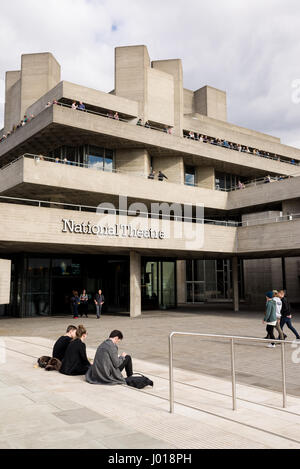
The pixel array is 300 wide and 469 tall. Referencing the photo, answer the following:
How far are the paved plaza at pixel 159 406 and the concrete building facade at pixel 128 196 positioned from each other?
1147 cm

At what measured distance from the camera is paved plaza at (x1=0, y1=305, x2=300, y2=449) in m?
4.82

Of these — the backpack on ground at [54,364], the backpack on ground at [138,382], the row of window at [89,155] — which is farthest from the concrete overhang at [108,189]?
the backpack on ground at [138,382]

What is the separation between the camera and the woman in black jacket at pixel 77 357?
28.5 ft

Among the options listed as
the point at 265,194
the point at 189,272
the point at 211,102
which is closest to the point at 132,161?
the point at 265,194

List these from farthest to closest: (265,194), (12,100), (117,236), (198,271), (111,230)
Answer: (198,271), (12,100), (265,194), (117,236), (111,230)

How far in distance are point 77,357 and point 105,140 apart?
22588 millimetres

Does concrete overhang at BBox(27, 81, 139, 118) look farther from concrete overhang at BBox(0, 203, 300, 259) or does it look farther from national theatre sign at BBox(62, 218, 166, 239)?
national theatre sign at BBox(62, 218, 166, 239)

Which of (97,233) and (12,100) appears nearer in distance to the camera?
(97,233)

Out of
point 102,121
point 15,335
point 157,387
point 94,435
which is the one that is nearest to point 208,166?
point 102,121

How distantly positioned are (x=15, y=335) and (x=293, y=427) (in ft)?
43.9

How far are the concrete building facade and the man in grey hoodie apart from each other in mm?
12436

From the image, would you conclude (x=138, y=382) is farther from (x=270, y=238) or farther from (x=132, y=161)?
(x=132, y=161)

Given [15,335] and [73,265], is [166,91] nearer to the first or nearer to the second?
[73,265]

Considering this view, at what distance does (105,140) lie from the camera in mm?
29219
